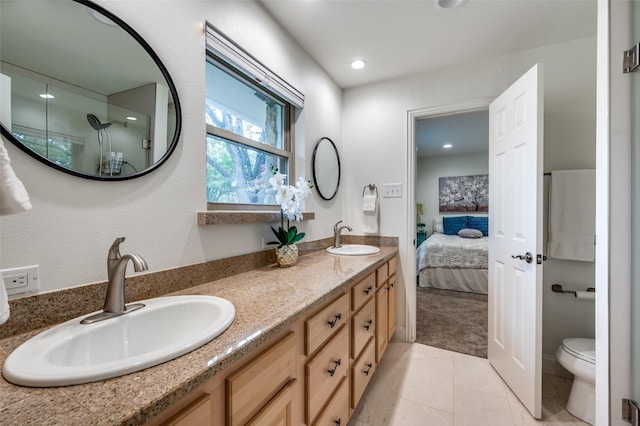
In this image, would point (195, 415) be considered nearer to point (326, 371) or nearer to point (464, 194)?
point (326, 371)

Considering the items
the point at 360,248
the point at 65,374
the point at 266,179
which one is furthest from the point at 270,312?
the point at 360,248

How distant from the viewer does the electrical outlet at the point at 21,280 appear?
0.68 meters

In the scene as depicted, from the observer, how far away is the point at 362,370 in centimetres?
153

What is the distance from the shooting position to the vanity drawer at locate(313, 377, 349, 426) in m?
1.10

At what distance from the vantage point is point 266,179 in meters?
1.77

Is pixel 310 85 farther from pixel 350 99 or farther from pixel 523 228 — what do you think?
pixel 523 228

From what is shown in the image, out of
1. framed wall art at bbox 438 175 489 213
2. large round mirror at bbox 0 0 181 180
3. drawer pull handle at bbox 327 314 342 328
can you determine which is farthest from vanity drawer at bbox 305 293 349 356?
framed wall art at bbox 438 175 489 213

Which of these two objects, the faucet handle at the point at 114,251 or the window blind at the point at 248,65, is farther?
the window blind at the point at 248,65

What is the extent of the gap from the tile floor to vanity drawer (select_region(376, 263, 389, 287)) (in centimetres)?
68

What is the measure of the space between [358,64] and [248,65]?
3.61 ft

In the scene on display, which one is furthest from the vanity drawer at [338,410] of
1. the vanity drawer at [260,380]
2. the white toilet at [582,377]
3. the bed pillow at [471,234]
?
the bed pillow at [471,234]

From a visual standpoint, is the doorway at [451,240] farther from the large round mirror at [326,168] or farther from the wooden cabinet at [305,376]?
the wooden cabinet at [305,376]

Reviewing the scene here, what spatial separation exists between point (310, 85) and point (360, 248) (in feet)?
4.60

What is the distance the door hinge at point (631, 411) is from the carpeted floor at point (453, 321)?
1.37 meters
